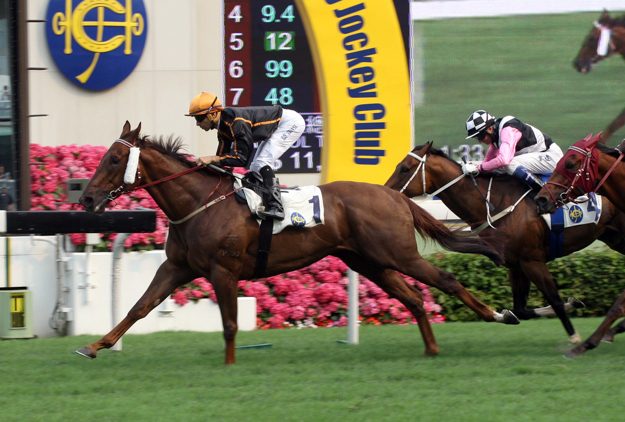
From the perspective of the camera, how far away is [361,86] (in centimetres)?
909

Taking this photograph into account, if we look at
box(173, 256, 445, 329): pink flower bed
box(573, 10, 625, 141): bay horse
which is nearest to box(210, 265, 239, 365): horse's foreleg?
box(173, 256, 445, 329): pink flower bed

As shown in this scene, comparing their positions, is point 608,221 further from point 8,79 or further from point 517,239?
point 8,79

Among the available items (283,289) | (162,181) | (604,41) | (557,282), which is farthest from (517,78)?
(162,181)

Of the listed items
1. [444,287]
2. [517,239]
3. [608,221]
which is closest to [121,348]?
[444,287]

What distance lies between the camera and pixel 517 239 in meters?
6.03

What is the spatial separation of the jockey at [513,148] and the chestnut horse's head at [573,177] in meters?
0.72

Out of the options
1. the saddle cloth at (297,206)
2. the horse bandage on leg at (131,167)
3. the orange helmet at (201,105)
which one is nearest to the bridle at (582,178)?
the saddle cloth at (297,206)

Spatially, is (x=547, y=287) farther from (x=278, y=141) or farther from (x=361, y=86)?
(x=361, y=86)

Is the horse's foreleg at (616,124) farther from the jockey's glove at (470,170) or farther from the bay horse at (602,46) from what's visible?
the jockey's glove at (470,170)

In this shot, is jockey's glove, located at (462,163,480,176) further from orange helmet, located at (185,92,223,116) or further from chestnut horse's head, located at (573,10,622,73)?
chestnut horse's head, located at (573,10,622,73)

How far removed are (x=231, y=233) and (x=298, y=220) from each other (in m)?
0.44

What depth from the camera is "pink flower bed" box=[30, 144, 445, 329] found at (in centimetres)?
721

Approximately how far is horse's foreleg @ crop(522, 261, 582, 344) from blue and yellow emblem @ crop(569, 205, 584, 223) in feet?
1.41

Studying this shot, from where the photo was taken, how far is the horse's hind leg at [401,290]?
5.52 meters
